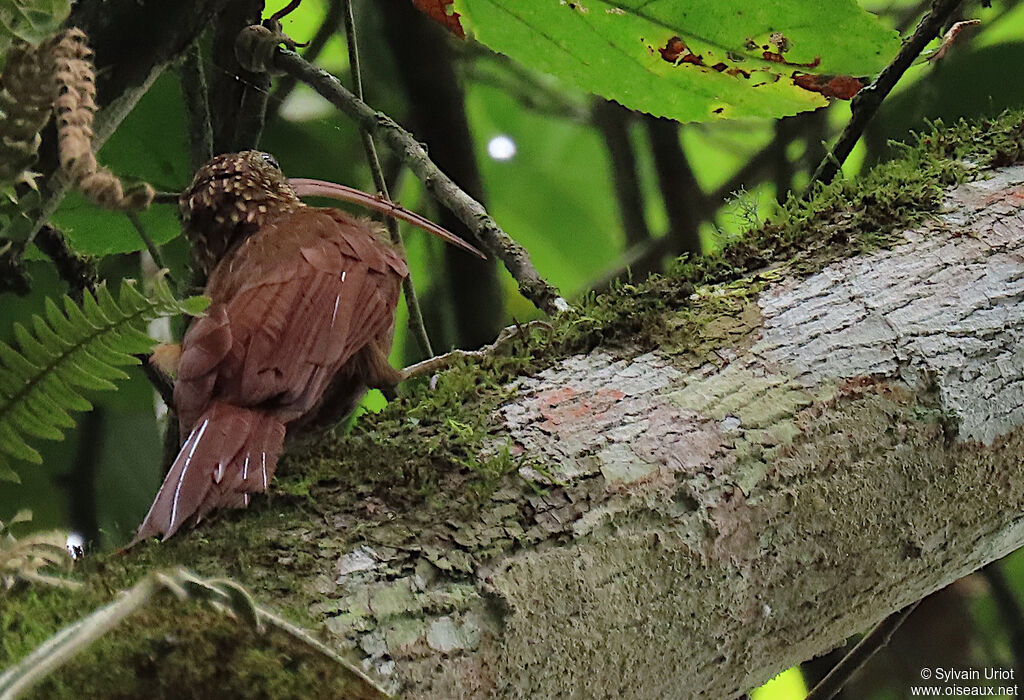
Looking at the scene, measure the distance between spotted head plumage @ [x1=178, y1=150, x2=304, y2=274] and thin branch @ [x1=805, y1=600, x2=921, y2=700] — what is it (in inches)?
38.7

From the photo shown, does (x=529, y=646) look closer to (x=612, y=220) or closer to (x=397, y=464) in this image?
(x=397, y=464)

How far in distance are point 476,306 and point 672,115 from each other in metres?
0.66

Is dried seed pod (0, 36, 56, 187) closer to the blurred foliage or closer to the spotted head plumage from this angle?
the blurred foliage

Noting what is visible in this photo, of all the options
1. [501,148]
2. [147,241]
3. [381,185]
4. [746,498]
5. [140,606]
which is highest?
[501,148]

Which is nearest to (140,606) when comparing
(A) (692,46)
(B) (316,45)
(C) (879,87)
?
(A) (692,46)

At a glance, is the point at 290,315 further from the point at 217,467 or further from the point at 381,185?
the point at 381,185

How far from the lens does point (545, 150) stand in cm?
245

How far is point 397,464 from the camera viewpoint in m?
0.81

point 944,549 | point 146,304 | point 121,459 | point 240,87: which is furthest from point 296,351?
point 121,459

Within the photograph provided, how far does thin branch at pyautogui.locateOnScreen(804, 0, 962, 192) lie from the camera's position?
50.2 inches

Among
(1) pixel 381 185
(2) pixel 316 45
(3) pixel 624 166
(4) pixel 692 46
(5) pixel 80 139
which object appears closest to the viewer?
(5) pixel 80 139

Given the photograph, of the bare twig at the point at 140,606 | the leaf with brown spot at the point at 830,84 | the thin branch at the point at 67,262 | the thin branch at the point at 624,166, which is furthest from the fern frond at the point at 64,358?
the thin branch at the point at 624,166

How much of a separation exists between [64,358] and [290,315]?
0.71 feet

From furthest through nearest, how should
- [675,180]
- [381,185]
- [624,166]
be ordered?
[624,166], [675,180], [381,185]
